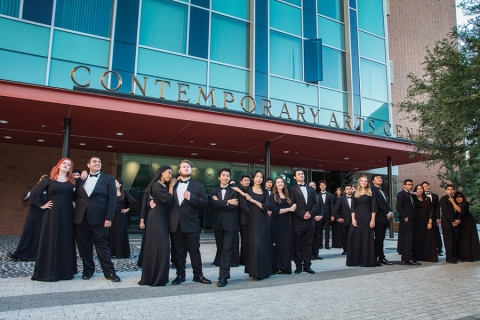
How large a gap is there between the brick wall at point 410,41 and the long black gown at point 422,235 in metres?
15.0

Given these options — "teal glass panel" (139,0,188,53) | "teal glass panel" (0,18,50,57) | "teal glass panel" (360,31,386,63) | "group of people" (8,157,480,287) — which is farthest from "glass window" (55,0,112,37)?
"teal glass panel" (360,31,386,63)

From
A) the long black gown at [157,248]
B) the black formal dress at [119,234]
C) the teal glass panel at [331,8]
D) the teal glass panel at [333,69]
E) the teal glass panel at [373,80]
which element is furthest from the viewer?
the teal glass panel at [373,80]

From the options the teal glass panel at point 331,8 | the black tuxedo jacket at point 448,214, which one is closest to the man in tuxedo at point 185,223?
the black tuxedo jacket at point 448,214

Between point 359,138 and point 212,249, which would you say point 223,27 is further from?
point 212,249

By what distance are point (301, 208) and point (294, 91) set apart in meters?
10.3

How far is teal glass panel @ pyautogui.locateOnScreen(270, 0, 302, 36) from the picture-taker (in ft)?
56.4

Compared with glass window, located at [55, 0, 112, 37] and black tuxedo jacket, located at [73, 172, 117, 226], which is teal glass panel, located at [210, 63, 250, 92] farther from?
black tuxedo jacket, located at [73, 172, 117, 226]

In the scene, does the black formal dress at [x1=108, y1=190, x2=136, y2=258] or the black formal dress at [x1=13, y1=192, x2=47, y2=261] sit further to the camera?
the black formal dress at [x1=108, y1=190, x2=136, y2=258]

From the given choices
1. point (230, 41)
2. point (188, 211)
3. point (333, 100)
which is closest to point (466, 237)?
point (188, 211)

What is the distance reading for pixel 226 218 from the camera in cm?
626

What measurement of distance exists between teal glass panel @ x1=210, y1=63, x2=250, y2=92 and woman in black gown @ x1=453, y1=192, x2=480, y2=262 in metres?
9.08

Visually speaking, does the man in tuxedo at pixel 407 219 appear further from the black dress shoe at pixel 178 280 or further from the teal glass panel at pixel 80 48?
the teal glass panel at pixel 80 48

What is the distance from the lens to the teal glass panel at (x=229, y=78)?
15.1 metres

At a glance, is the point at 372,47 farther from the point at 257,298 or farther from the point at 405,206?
the point at 257,298
